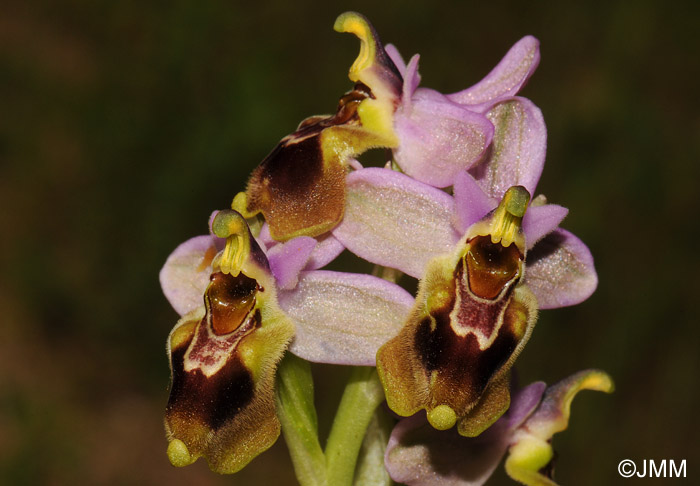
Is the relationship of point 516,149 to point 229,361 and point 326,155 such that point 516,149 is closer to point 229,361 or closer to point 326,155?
Result: point 326,155

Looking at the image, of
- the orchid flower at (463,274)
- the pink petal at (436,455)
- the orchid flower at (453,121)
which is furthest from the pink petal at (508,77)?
the pink petal at (436,455)

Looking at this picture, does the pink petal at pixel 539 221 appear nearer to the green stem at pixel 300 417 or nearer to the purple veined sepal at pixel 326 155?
the purple veined sepal at pixel 326 155

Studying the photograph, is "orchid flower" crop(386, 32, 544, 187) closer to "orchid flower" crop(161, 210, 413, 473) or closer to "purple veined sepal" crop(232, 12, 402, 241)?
"purple veined sepal" crop(232, 12, 402, 241)

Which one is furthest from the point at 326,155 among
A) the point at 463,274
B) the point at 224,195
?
the point at 224,195

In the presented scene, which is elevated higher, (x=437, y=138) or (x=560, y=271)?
(x=437, y=138)

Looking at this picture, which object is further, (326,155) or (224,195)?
(224,195)

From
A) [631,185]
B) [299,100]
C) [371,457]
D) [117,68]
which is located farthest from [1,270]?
[371,457]

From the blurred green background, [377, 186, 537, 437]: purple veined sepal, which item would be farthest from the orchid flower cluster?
the blurred green background
